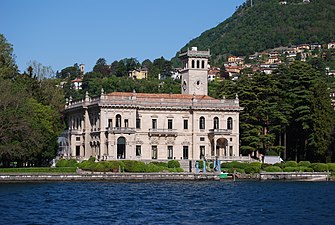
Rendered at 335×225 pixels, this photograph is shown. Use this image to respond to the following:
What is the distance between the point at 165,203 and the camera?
159 ft

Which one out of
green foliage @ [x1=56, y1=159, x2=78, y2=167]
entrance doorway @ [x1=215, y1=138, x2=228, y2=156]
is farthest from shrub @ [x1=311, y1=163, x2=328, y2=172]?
green foliage @ [x1=56, y1=159, x2=78, y2=167]

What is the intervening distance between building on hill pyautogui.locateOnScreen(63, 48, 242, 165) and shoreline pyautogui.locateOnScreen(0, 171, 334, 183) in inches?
468

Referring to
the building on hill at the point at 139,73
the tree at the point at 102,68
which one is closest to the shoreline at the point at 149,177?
the building on hill at the point at 139,73

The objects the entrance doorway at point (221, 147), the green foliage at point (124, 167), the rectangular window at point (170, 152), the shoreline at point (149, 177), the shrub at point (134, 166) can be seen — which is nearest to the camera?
the shoreline at point (149, 177)

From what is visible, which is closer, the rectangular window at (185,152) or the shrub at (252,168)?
the shrub at (252,168)

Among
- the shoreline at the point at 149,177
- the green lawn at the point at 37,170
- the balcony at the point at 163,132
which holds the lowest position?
the shoreline at the point at 149,177

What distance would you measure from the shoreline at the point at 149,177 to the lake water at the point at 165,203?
230 cm

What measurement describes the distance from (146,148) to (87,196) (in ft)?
111

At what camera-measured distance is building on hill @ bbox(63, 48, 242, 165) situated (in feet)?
277

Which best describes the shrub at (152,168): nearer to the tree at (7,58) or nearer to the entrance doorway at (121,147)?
the entrance doorway at (121,147)

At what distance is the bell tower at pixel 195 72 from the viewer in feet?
307

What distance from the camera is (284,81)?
90.8 meters

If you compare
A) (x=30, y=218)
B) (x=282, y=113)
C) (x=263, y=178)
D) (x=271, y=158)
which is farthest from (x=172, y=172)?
(x=30, y=218)

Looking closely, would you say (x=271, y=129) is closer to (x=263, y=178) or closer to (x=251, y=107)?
(x=251, y=107)
